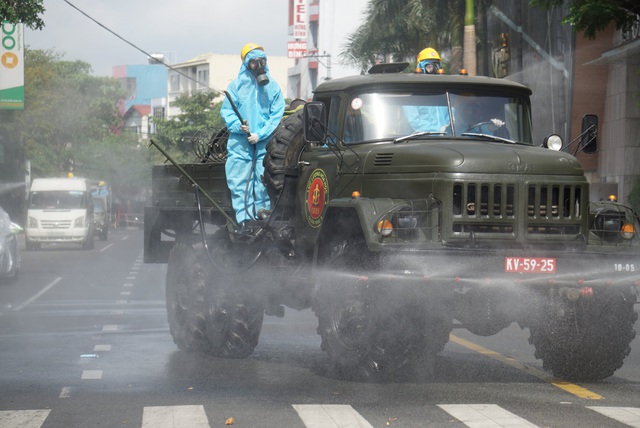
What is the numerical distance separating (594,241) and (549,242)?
1.69 feet

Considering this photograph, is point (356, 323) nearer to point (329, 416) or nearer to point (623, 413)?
point (329, 416)

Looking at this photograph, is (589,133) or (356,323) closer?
(356,323)

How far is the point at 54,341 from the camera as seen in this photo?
561 inches

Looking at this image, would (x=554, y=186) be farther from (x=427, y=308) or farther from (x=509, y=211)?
(x=427, y=308)

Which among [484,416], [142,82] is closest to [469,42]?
[484,416]

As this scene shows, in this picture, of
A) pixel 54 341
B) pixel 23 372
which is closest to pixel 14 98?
pixel 54 341

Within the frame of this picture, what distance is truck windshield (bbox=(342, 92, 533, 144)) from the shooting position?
1079 cm

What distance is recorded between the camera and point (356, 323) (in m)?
9.90

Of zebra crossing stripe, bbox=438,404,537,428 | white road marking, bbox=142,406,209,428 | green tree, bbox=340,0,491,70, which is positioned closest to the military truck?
zebra crossing stripe, bbox=438,404,537,428

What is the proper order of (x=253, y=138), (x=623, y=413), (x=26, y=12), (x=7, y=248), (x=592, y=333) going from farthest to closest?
(x=26, y=12) < (x=7, y=248) < (x=253, y=138) < (x=592, y=333) < (x=623, y=413)

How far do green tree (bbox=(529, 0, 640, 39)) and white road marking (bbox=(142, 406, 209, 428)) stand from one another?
48.7 feet

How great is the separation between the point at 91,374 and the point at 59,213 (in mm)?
34079

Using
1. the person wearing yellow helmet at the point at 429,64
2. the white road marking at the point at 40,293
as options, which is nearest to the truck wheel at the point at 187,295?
the person wearing yellow helmet at the point at 429,64

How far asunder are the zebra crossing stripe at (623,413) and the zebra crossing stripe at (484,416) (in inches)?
25.3
